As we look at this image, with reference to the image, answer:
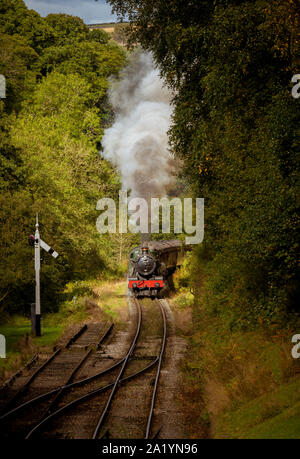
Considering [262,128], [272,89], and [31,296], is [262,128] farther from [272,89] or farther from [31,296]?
[31,296]

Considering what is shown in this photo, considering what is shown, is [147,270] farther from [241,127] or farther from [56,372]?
[241,127]

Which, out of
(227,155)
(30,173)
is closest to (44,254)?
(30,173)

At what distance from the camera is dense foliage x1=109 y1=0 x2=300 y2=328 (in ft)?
38.7

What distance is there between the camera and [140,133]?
54.2 metres

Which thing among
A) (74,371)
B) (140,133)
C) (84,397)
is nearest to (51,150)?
(140,133)

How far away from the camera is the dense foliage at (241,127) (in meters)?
11.8

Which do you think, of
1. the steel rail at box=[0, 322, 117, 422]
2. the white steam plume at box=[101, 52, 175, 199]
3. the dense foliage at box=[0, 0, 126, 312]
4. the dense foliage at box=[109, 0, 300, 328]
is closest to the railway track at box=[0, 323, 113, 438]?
the steel rail at box=[0, 322, 117, 422]

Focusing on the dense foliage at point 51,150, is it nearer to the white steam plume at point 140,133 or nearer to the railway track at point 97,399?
the white steam plume at point 140,133

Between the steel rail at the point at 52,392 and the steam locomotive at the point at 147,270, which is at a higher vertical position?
the steam locomotive at the point at 147,270

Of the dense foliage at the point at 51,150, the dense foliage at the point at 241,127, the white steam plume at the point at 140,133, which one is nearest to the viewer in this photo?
the dense foliage at the point at 241,127

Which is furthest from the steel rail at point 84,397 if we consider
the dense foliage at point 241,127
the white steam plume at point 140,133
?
the white steam plume at point 140,133

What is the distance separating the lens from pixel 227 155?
593 inches

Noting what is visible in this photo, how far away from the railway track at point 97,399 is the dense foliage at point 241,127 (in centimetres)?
302

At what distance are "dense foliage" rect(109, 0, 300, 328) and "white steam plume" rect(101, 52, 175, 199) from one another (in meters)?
14.7
